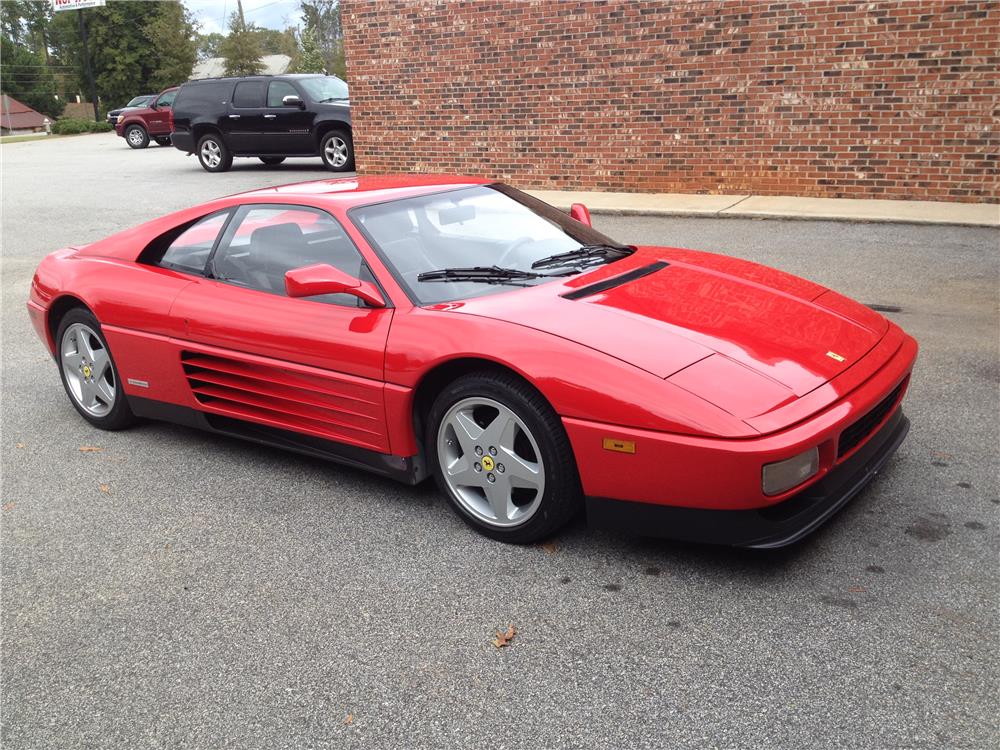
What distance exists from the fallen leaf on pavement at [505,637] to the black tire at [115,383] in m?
2.82

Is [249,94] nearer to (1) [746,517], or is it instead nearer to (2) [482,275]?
(2) [482,275]

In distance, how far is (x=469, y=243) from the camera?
13.6 ft

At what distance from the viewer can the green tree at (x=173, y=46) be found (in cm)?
5891

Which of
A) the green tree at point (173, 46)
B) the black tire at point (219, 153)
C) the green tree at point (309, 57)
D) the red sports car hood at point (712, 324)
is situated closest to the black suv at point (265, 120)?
the black tire at point (219, 153)

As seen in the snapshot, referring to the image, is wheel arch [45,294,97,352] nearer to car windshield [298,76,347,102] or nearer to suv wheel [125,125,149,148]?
car windshield [298,76,347,102]

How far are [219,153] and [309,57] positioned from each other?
55836mm

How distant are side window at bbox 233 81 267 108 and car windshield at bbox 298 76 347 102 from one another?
85 centimetres

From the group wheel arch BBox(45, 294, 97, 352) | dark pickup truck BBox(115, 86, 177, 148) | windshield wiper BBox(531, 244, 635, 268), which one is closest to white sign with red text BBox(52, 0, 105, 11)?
dark pickup truck BBox(115, 86, 177, 148)

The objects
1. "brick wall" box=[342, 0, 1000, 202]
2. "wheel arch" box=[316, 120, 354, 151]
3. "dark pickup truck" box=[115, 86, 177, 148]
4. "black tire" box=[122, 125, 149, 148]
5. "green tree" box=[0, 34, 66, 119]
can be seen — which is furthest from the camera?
"green tree" box=[0, 34, 66, 119]

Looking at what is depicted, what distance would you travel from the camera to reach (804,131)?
11.6 meters

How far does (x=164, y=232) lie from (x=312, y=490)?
5.52ft

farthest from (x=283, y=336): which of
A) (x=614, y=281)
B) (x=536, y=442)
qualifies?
(x=614, y=281)

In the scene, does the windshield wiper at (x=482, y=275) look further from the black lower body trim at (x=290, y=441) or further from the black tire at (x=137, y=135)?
the black tire at (x=137, y=135)

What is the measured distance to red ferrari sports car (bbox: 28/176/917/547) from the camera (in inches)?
122
